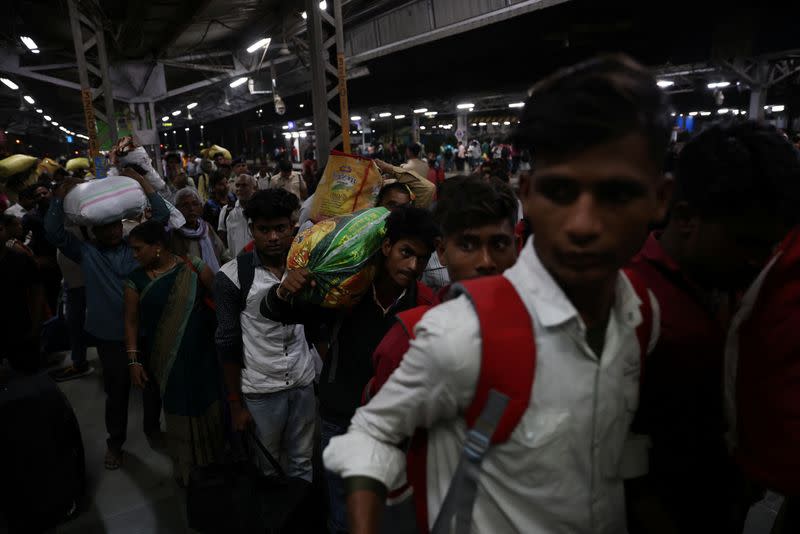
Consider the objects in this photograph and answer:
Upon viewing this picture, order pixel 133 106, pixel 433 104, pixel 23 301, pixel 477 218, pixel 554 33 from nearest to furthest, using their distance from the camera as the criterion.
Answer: pixel 477 218, pixel 23 301, pixel 554 33, pixel 133 106, pixel 433 104

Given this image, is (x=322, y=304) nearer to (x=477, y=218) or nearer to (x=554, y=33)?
(x=477, y=218)

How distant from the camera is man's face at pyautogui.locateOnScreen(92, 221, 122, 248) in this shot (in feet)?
12.1

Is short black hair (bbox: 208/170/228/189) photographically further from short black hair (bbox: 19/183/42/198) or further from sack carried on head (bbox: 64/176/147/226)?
sack carried on head (bbox: 64/176/147/226)

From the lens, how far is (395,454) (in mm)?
1018

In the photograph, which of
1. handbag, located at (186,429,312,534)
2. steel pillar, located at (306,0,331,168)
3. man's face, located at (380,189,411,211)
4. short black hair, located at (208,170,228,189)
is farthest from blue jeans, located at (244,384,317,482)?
short black hair, located at (208,170,228,189)

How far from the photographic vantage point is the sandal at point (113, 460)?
3.75 meters

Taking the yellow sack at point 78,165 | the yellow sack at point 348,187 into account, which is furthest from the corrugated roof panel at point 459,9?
the yellow sack at point 78,165

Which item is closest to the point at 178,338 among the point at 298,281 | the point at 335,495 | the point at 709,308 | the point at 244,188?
the point at 335,495

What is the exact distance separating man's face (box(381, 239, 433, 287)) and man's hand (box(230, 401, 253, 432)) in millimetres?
1383

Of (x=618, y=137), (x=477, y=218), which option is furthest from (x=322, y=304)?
(x=618, y=137)

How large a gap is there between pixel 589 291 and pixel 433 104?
30.4 metres

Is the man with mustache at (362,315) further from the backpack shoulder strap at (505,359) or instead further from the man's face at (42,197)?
the man's face at (42,197)

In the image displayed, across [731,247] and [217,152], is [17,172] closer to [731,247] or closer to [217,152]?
[217,152]

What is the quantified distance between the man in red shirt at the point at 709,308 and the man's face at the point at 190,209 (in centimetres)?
438
